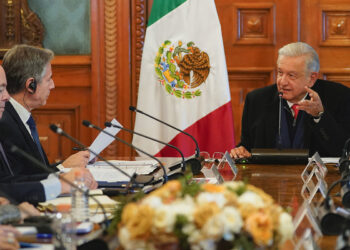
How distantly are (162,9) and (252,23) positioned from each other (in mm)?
830

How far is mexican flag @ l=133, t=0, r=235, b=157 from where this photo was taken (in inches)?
200

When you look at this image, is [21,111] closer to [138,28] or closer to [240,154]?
[240,154]

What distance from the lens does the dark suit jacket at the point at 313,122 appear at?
414 centimetres

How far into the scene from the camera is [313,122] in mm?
4191

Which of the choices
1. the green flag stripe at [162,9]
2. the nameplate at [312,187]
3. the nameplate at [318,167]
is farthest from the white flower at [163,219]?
the green flag stripe at [162,9]

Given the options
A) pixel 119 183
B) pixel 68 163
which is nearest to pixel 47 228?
pixel 119 183

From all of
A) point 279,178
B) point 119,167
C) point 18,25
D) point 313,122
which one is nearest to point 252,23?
point 313,122

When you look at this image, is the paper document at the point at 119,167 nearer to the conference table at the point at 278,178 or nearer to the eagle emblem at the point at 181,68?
the conference table at the point at 278,178

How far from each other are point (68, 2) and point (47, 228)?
4.06m

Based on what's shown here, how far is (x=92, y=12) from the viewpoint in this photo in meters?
5.54

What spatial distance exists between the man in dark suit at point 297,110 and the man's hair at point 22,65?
1.55 meters

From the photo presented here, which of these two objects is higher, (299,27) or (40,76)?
(299,27)

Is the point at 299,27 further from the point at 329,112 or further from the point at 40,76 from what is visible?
the point at 40,76

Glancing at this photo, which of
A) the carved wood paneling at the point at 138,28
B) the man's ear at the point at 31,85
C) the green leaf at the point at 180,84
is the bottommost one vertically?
the green leaf at the point at 180,84
